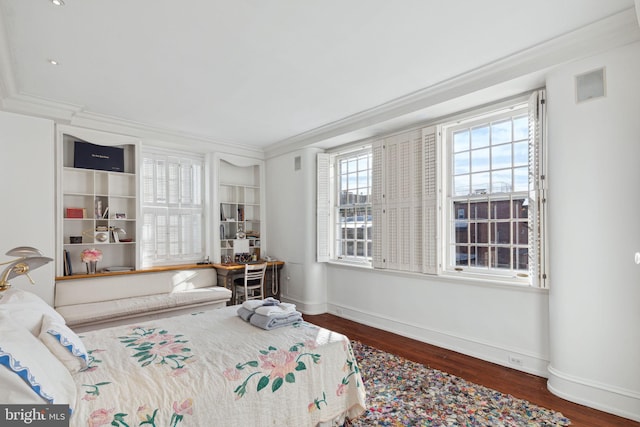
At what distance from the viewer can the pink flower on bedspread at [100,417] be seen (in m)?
1.53

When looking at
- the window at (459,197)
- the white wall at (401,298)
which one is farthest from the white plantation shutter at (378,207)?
the white wall at (401,298)

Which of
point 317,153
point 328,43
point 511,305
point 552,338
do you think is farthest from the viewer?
point 317,153

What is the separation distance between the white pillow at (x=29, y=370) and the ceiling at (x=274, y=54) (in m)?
1.98

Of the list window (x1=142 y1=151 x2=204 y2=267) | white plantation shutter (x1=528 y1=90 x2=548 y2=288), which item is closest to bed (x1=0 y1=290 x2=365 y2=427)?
white plantation shutter (x1=528 y1=90 x2=548 y2=288)

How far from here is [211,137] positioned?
5.40 metres

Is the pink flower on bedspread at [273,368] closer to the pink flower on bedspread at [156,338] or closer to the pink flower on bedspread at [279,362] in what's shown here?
the pink flower on bedspread at [279,362]

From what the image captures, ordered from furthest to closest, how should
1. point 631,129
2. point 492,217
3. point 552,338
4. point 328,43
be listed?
point 492,217, point 552,338, point 328,43, point 631,129

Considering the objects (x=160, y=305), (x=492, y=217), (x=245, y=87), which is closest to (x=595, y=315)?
(x=492, y=217)

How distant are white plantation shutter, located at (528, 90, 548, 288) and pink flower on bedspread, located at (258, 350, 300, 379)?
2259 millimetres

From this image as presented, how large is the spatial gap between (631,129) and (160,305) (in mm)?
4900

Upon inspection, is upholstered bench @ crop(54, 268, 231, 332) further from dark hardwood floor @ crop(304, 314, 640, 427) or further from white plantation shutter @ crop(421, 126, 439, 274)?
white plantation shutter @ crop(421, 126, 439, 274)

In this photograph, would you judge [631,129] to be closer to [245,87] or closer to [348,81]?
[348,81]

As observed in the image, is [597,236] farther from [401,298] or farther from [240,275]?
[240,275]

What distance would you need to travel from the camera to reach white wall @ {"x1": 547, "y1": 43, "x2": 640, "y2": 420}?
242cm
